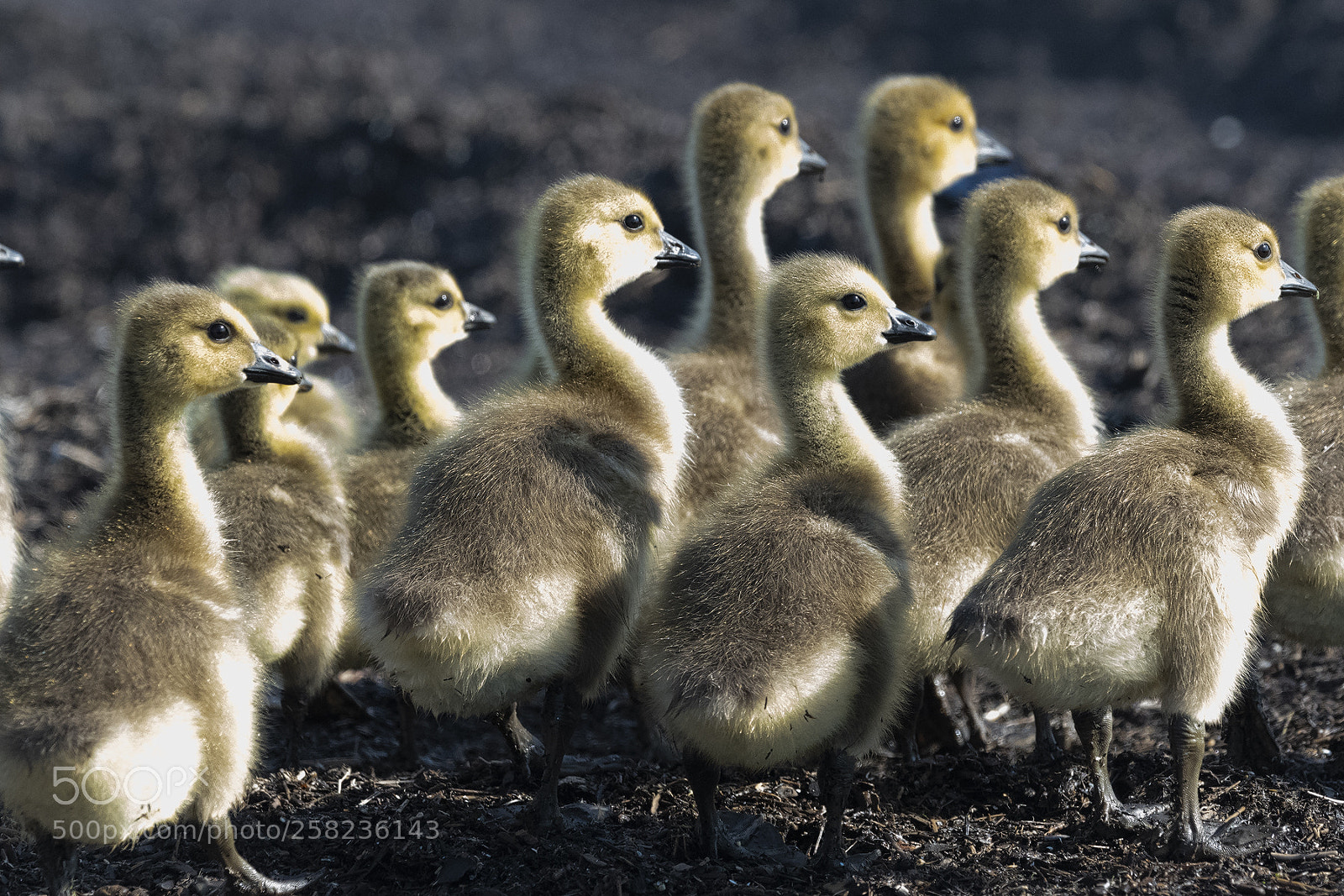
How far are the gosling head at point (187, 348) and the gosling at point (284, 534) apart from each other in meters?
0.58

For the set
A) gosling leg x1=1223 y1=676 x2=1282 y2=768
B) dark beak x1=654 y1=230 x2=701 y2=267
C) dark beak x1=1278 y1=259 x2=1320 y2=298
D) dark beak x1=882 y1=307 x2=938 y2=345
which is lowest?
gosling leg x1=1223 y1=676 x2=1282 y2=768

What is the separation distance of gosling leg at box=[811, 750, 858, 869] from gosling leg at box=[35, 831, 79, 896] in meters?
2.12

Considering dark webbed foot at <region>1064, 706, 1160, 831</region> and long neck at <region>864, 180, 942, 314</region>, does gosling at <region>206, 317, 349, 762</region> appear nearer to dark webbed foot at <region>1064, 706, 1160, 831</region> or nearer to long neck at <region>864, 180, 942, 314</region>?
dark webbed foot at <region>1064, 706, 1160, 831</region>

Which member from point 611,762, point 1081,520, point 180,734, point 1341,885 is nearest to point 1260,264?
point 1081,520

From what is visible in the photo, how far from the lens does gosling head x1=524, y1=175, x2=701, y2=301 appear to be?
4.72 m

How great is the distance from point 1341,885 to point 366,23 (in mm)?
16426

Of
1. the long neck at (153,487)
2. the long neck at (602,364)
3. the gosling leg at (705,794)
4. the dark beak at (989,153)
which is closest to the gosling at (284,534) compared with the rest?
the long neck at (153,487)

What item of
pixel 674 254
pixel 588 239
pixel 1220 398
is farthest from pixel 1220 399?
pixel 588 239

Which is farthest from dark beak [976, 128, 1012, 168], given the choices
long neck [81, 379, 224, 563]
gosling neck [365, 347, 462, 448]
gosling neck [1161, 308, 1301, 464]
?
long neck [81, 379, 224, 563]

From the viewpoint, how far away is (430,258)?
422 inches

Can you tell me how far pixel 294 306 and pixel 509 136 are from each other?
549 centimetres

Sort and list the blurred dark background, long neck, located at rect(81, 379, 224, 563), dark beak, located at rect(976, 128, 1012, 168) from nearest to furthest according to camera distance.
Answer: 1. long neck, located at rect(81, 379, 224, 563)
2. dark beak, located at rect(976, 128, 1012, 168)
3. the blurred dark background

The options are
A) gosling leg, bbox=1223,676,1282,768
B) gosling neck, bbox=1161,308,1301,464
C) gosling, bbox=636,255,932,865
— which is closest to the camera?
gosling, bbox=636,255,932,865

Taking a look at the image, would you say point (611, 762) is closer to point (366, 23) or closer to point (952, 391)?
point (952, 391)
